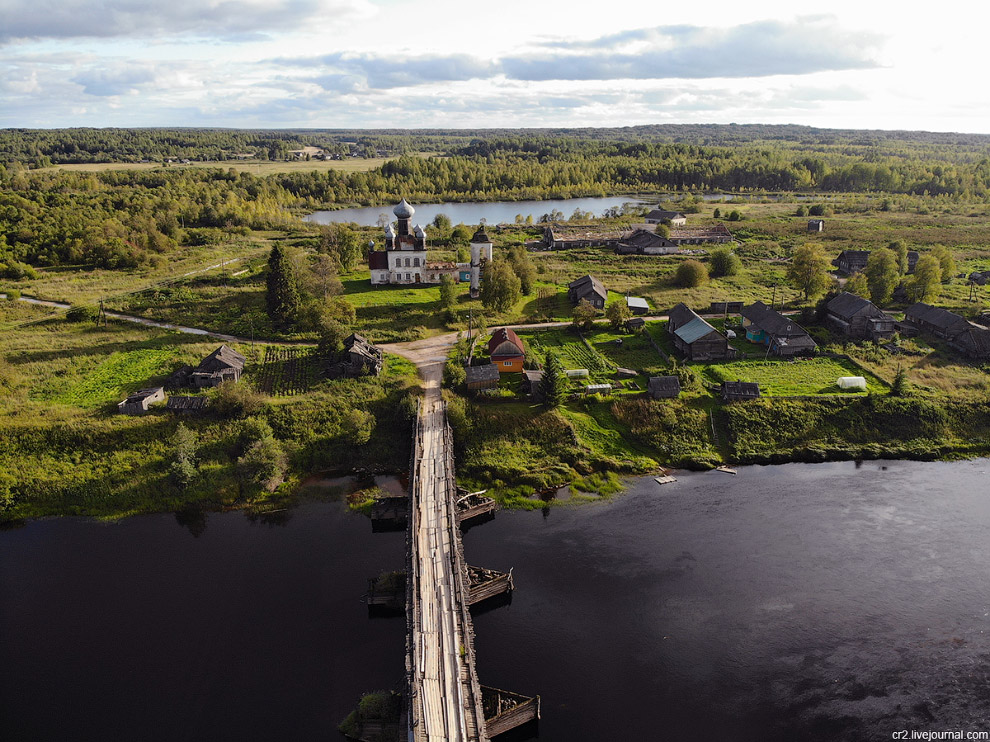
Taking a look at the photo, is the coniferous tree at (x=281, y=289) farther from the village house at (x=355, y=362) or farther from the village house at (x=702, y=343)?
the village house at (x=702, y=343)

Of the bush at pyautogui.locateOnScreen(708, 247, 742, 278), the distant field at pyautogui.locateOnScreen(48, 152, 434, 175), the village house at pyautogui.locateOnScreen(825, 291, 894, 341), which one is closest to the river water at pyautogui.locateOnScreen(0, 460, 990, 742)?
the village house at pyautogui.locateOnScreen(825, 291, 894, 341)

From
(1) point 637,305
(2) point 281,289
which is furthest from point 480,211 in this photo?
(2) point 281,289

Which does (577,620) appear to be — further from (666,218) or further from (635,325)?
(666,218)

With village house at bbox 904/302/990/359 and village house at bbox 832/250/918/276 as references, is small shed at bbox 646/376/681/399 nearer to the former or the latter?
village house at bbox 904/302/990/359

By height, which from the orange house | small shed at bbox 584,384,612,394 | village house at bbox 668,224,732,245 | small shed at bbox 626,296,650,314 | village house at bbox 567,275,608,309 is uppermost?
village house at bbox 668,224,732,245

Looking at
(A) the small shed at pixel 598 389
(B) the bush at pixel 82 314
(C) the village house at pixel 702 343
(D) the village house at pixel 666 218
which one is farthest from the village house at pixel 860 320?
(B) the bush at pixel 82 314

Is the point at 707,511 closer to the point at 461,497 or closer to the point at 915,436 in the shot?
the point at 461,497
